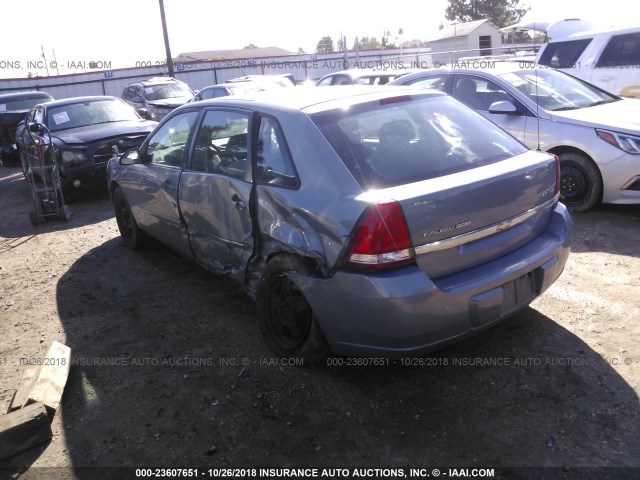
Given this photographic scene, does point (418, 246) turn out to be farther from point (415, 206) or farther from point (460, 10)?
point (460, 10)

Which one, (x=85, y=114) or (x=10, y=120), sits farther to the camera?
(x=10, y=120)

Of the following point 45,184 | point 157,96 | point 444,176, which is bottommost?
point 45,184

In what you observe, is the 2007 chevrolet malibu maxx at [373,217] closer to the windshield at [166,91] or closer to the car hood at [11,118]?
the car hood at [11,118]

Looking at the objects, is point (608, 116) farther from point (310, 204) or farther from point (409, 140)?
point (310, 204)

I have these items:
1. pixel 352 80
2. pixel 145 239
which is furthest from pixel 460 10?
pixel 145 239

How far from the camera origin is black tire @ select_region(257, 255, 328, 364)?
329 cm

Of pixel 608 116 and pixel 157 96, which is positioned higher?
pixel 157 96

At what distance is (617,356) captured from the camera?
3332 mm

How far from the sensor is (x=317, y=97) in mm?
3686

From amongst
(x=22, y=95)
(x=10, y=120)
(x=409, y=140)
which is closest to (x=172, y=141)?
(x=409, y=140)

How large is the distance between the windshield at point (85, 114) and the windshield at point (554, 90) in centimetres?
659

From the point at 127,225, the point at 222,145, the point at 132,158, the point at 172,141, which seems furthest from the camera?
the point at 127,225

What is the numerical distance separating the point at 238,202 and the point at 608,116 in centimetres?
448

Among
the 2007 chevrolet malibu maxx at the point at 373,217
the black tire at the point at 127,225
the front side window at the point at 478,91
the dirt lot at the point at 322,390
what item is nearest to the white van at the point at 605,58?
the front side window at the point at 478,91
